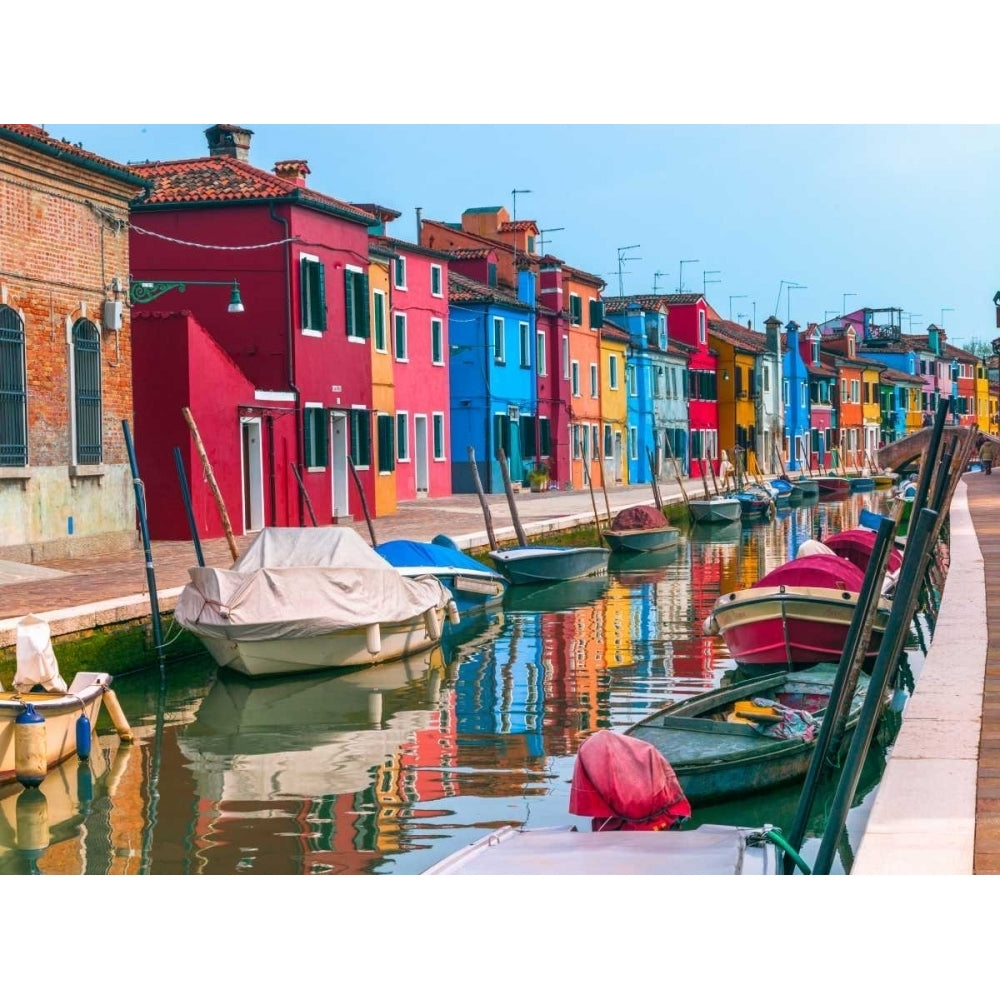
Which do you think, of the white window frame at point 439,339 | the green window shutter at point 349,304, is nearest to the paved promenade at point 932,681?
the green window shutter at point 349,304

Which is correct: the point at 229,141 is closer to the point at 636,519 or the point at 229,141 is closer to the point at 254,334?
the point at 254,334

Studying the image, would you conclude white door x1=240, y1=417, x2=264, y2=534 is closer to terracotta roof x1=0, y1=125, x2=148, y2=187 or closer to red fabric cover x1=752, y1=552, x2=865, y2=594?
terracotta roof x1=0, y1=125, x2=148, y2=187

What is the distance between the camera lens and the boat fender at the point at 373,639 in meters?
16.2

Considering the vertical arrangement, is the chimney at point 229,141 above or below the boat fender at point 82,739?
above

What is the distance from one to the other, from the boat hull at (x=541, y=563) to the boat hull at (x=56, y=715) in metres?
12.4

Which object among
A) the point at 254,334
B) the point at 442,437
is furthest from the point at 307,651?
the point at 442,437

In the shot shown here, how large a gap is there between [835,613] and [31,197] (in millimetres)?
11514

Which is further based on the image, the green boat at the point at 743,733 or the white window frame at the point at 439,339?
the white window frame at the point at 439,339

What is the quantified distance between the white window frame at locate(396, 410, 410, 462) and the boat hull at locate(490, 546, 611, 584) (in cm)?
1202

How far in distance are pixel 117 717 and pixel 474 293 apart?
3161 centimetres

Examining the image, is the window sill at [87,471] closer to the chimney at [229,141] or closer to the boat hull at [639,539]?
the boat hull at [639,539]

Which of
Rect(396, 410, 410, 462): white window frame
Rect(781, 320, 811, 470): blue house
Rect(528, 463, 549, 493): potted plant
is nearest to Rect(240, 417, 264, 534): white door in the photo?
Rect(396, 410, 410, 462): white window frame

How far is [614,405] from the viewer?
5388cm

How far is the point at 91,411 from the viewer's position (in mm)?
21188
